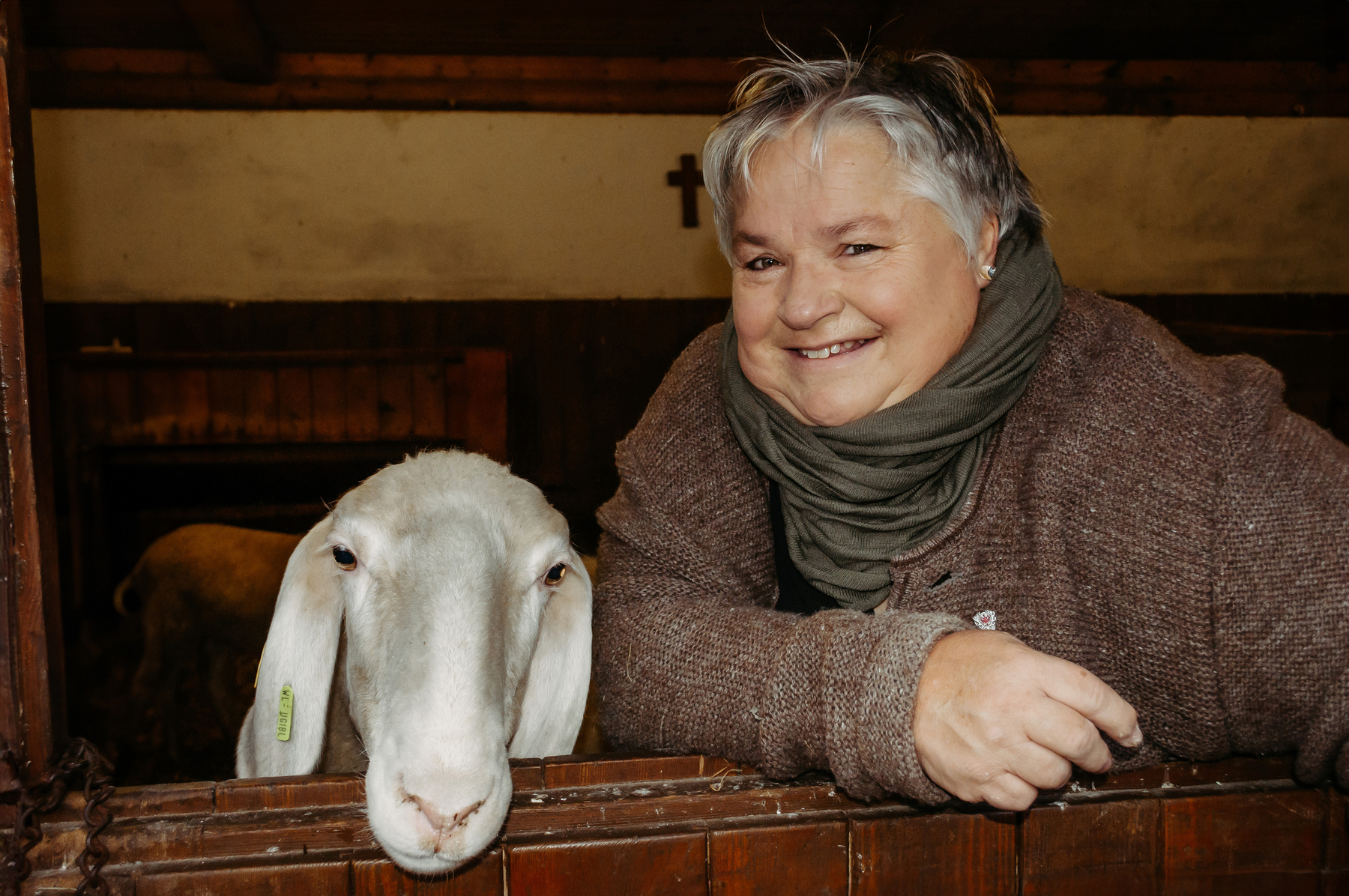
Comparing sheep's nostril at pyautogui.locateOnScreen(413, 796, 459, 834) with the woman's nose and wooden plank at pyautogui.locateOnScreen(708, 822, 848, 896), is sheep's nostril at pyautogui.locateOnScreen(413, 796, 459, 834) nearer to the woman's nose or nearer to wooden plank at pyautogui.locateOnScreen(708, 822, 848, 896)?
wooden plank at pyautogui.locateOnScreen(708, 822, 848, 896)

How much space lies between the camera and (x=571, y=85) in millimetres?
6906

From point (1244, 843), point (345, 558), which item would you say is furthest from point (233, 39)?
point (1244, 843)

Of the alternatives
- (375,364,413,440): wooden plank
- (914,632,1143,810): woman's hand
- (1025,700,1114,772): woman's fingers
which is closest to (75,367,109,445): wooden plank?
(375,364,413,440): wooden plank

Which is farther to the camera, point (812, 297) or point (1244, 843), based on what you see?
point (812, 297)

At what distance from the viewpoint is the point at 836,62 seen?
162cm

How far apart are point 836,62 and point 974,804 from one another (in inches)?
46.8

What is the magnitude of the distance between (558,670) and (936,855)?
92cm

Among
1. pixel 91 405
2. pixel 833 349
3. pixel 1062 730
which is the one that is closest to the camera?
pixel 1062 730

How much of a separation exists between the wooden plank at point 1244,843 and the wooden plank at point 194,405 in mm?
5656

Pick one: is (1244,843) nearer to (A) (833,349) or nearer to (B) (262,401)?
(A) (833,349)

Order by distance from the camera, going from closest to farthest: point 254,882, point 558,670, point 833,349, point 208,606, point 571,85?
point 254,882, point 833,349, point 558,670, point 208,606, point 571,85

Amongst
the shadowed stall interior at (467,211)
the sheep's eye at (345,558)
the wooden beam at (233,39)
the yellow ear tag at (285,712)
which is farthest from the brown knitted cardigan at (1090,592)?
the wooden beam at (233,39)

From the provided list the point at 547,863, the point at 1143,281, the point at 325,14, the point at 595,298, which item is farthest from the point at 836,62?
the point at 1143,281

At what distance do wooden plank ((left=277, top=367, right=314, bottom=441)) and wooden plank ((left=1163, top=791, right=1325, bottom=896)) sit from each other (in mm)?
5317
